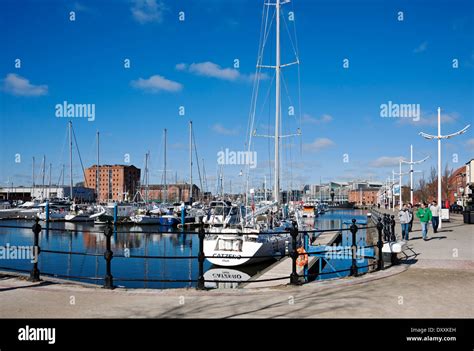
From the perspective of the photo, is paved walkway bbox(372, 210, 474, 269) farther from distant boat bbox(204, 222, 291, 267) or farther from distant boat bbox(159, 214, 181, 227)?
distant boat bbox(159, 214, 181, 227)

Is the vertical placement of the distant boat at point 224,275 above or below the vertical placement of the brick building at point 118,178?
below

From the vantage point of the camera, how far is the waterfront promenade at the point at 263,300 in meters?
7.29

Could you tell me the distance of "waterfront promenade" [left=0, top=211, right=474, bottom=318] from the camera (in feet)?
23.9

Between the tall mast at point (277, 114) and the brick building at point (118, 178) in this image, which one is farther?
the brick building at point (118, 178)

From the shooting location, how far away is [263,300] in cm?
832

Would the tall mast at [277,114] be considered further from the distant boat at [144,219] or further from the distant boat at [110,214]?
the distant boat at [110,214]

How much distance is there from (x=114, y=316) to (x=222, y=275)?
45.0 ft

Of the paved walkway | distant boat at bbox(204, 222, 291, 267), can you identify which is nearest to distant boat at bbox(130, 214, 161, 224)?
distant boat at bbox(204, 222, 291, 267)

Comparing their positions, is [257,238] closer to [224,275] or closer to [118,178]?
[224,275]

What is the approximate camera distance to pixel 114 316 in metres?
7.10

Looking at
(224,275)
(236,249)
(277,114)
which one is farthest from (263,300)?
(277,114)

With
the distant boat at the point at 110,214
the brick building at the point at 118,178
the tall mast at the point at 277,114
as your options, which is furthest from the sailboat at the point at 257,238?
the brick building at the point at 118,178
